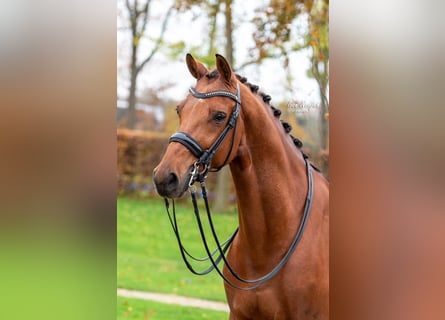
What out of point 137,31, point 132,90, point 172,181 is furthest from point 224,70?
point 132,90

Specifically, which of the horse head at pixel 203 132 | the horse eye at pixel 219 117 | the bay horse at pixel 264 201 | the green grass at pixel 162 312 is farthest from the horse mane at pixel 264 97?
the green grass at pixel 162 312

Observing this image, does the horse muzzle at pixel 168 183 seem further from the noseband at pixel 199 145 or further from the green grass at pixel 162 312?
the green grass at pixel 162 312

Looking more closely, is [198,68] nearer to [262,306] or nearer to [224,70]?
[224,70]

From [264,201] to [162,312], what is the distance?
99.4 inches

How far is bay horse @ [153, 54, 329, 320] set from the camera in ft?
7.14

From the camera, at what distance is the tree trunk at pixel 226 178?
178 inches

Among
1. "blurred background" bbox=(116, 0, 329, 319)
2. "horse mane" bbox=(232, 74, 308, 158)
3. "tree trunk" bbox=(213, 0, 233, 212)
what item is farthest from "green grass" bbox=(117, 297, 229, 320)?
"horse mane" bbox=(232, 74, 308, 158)

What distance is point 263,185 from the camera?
233 centimetres

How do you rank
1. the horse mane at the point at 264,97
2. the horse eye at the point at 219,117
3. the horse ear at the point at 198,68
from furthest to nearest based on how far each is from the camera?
the horse mane at the point at 264,97 < the horse ear at the point at 198,68 < the horse eye at the point at 219,117

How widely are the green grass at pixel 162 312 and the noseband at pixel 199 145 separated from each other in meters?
2.53

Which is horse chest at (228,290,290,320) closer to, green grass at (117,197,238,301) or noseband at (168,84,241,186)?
noseband at (168,84,241,186)

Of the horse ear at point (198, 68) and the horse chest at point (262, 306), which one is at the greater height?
the horse ear at point (198, 68)
